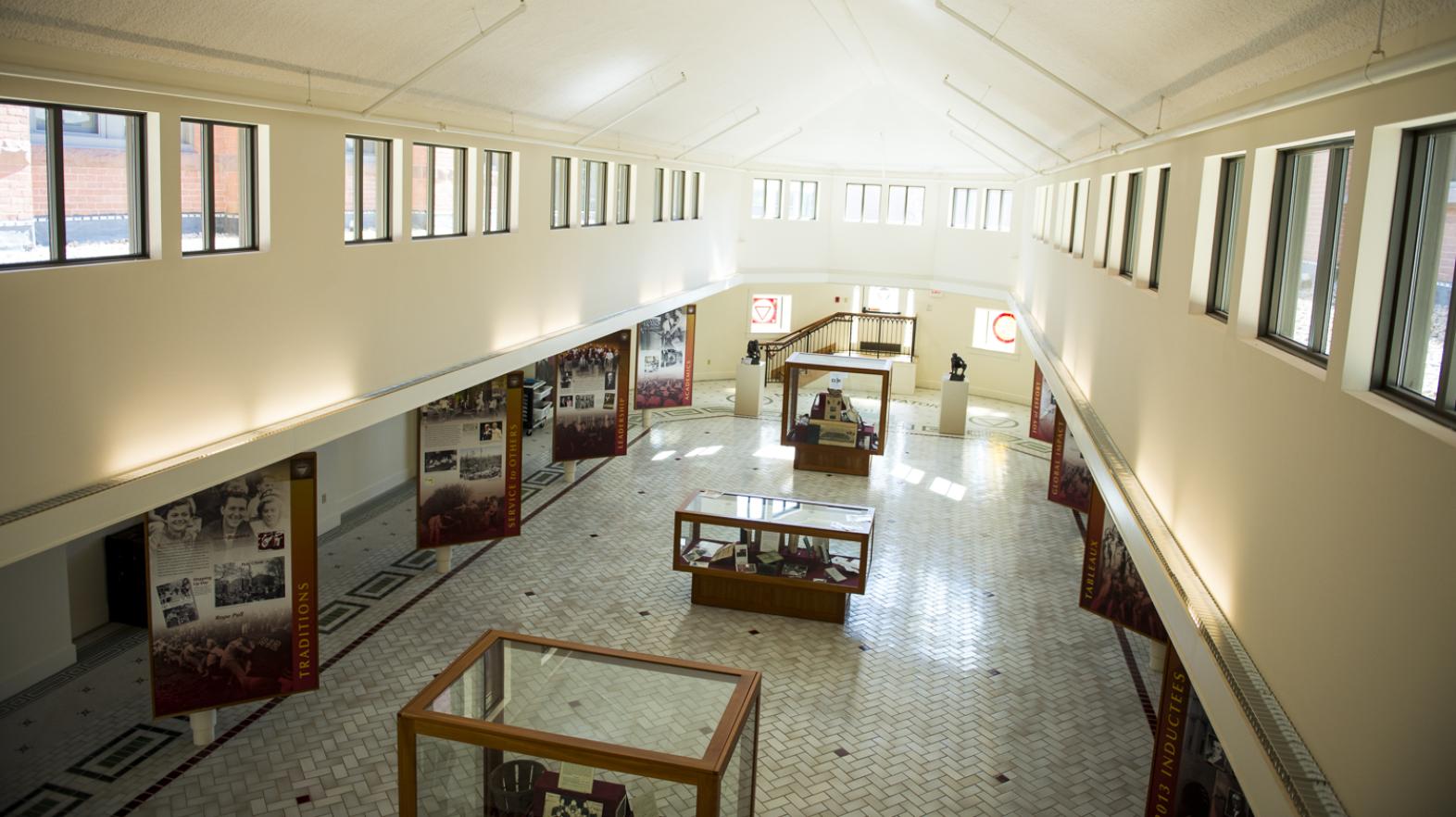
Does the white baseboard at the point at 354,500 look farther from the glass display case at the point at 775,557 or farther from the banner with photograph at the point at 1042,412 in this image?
the banner with photograph at the point at 1042,412

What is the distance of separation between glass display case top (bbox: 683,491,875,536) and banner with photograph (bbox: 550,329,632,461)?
442 cm

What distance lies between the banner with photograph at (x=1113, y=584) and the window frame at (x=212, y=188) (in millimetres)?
9075

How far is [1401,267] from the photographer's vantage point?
4.36 m


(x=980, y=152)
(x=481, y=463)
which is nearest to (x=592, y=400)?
(x=481, y=463)

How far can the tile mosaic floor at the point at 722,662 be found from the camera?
32.1ft

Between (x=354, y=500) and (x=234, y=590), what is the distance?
296 inches

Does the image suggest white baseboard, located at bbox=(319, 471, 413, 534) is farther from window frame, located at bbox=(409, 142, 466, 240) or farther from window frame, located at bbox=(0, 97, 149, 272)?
window frame, located at bbox=(0, 97, 149, 272)

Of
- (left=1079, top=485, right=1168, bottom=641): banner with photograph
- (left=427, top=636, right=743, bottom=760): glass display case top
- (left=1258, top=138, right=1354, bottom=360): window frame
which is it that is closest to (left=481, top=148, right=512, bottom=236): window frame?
(left=427, top=636, right=743, bottom=760): glass display case top

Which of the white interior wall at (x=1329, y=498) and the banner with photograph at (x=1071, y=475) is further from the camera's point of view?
the banner with photograph at (x=1071, y=475)

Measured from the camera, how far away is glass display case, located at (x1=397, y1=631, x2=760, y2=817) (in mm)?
7094

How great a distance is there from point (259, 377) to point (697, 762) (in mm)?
5355

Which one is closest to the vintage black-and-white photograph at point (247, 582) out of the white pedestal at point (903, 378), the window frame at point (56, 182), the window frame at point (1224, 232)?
the window frame at point (56, 182)

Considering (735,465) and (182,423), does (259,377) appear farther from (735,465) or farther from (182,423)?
(735,465)

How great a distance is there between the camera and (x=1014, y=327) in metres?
29.5
